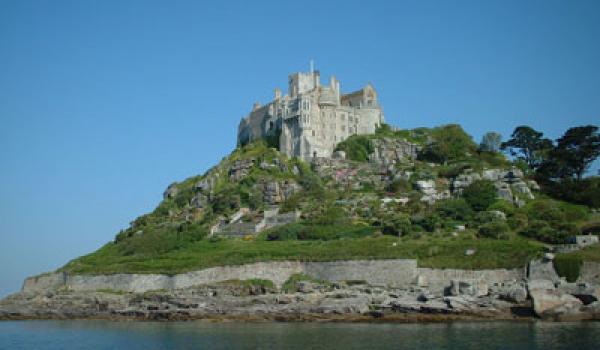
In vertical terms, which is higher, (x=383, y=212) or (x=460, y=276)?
(x=383, y=212)

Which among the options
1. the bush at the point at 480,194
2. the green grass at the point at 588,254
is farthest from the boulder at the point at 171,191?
the green grass at the point at 588,254

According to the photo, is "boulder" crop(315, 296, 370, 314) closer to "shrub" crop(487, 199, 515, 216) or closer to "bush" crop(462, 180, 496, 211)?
"shrub" crop(487, 199, 515, 216)

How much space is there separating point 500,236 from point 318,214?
17.7 m

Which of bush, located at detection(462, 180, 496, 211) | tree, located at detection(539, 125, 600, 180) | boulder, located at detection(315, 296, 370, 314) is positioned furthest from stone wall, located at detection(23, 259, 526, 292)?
tree, located at detection(539, 125, 600, 180)

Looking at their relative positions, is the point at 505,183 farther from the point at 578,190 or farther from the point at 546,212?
the point at 546,212

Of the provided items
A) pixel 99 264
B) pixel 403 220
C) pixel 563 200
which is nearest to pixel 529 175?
pixel 563 200

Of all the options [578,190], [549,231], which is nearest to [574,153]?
[578,190]

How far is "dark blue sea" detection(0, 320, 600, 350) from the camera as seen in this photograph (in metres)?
32.8

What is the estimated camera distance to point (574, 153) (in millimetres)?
71562

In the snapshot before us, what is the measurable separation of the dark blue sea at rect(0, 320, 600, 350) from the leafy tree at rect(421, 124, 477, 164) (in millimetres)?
41500

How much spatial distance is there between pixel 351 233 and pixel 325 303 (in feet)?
55.6

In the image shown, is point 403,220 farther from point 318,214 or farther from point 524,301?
point 524,301

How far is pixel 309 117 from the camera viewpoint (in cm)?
7906

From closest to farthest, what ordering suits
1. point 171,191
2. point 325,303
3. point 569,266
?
1. point 325,303
2. point 569,266
3. point 171,191
